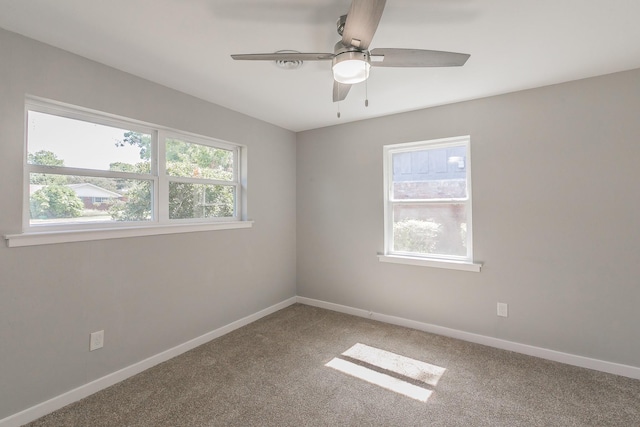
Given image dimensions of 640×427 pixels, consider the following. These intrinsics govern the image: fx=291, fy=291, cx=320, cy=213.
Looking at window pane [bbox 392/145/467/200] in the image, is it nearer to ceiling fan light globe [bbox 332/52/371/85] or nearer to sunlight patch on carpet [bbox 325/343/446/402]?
sunlight patch on carpet [bbox 325/343/446/402]

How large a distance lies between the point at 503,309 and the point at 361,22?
2.74 meters

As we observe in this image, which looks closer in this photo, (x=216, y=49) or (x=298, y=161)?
(x=216, y=49)

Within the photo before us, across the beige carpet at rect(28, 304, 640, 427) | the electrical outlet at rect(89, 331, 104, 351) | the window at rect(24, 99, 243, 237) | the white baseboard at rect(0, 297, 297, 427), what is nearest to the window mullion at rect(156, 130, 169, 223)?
the window at rect(24, 99, 243, 237)

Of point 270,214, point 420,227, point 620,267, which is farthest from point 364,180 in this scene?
point 620,267

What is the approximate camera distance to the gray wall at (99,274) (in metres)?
1.77

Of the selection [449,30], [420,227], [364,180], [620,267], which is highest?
[449,30]

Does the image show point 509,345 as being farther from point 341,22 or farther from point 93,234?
point 93,234

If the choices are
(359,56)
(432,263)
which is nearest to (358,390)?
(432,263)

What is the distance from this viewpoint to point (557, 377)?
7.43 feet

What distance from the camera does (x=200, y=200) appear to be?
2.99 meters

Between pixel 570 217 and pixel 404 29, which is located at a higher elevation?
pixel 404 29

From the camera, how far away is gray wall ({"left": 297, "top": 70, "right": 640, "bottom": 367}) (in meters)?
2.29

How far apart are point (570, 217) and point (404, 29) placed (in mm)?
2091

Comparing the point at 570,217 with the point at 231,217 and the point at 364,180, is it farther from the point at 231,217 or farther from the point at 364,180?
the point at 231,217
